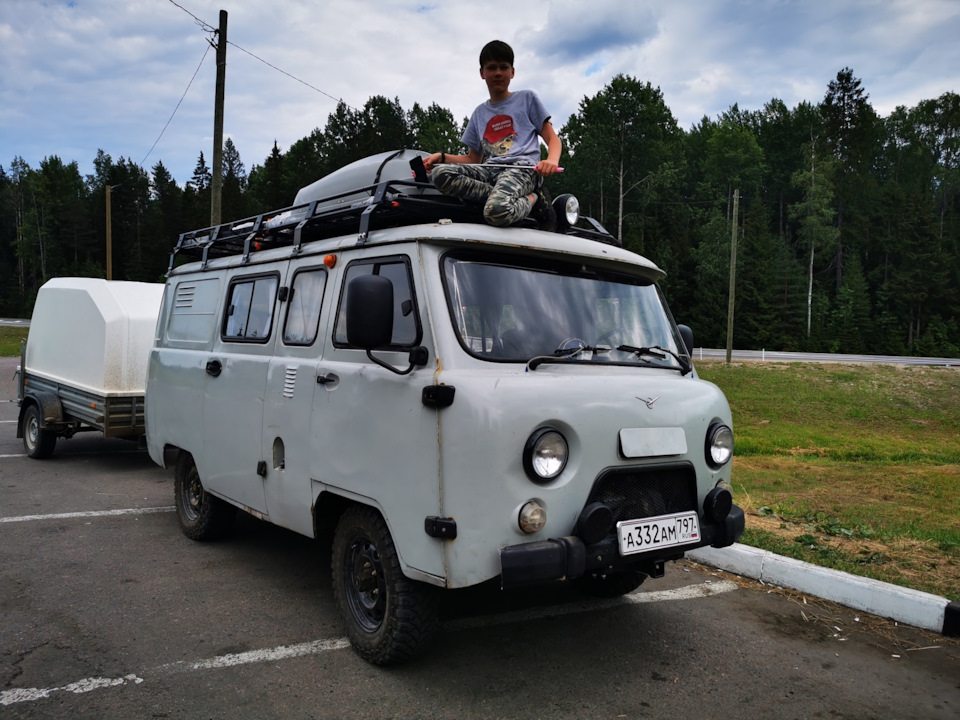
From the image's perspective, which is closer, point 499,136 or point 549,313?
point 549,313

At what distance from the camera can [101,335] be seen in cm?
882

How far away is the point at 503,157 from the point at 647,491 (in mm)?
2260

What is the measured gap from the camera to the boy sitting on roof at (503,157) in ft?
12.8

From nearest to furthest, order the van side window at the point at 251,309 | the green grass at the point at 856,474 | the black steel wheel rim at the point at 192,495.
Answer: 1. the van side window at the point at 251,309
2. the green grass at the point at 856,474
3. the black steel wheel rim at the point at 192,495

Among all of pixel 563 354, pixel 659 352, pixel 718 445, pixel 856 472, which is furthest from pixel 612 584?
pixel 856 472

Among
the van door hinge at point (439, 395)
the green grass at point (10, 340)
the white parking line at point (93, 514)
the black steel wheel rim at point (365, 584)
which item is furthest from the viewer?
the green grass at point (10, 340)

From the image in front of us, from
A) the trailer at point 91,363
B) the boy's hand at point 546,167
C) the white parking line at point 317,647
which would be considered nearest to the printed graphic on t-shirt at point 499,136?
the boy's hand at point 546,167

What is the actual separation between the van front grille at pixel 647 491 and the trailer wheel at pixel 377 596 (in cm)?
99

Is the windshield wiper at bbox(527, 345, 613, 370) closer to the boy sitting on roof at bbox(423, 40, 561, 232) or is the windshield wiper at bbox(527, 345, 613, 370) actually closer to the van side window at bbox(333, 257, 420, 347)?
the van side window at bbox(333, 257, 420, 347)

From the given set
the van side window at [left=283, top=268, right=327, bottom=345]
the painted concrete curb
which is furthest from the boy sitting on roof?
the painted concrete curb

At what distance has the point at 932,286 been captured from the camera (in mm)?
52625

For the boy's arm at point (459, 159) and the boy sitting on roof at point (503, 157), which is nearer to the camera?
the boy sitting on roof at point (503, 157)

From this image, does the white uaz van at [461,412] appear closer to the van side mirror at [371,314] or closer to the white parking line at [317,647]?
the van side mirror at [371,314]

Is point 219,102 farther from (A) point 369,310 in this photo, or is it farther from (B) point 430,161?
(A) point 369,310
